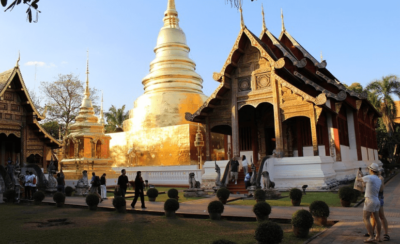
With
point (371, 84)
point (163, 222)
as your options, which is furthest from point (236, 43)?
point (371, 84)

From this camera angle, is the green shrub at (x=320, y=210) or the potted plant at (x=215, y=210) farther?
the potted plant at (x=215, y=210)

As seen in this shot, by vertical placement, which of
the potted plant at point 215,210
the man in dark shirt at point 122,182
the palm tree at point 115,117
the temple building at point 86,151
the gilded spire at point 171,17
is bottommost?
the potted plant at point 215,210

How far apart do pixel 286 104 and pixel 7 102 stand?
44.5 ft

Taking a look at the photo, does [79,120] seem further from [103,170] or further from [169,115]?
[169,115]

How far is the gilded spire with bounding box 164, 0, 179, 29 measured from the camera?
30700 mm

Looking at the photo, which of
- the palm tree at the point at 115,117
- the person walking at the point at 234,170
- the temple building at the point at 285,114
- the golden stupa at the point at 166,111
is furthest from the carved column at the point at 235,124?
the palm tree at the point at 115,117

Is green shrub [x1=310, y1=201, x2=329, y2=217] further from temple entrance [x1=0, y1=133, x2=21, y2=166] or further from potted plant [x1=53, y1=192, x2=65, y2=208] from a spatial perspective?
temple entrance [x1=0, y1=133, x2=21, y2=166]

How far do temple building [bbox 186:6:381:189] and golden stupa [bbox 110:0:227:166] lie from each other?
461cm

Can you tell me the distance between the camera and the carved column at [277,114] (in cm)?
1631

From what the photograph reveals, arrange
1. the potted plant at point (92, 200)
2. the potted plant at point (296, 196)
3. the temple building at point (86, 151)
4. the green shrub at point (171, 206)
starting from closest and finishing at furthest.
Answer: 1. the green shrub at point (171, 206)
2. the potted plant at point (296, 196)
3. the potted plant at point (92, 200)
4. the temple building at point (86, 151)

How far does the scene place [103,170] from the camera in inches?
874

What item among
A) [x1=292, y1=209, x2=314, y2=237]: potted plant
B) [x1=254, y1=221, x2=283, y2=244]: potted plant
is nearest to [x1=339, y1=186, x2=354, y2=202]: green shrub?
[x1=292, y1=209, x2=314, y2=237]: potted plant

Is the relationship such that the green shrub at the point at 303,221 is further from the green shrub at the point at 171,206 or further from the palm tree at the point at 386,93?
the palm tree at the point at 386,93

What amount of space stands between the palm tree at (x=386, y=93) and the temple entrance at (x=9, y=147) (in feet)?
114
